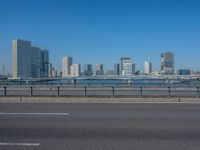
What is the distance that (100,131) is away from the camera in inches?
374

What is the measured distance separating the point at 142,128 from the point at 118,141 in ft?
6.71

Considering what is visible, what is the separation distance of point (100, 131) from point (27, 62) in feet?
255

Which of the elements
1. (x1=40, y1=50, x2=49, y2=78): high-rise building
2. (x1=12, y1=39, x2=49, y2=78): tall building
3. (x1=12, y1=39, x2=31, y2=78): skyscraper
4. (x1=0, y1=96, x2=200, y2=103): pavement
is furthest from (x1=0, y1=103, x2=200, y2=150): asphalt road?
(x1=40, y1=50, x2=49, y2=78): high-rise building

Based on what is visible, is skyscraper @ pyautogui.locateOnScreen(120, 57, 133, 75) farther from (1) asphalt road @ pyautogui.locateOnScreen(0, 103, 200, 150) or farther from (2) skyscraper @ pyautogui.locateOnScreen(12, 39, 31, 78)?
(1) asphalt road @ pyautogui.locateOnScreen(0, 103, 200, 150)

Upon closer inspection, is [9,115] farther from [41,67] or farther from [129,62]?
[129,62]

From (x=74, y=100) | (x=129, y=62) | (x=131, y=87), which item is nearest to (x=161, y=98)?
(x=74, y=100)

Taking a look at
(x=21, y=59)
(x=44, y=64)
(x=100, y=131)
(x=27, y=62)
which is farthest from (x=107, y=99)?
(x=44, y=64)

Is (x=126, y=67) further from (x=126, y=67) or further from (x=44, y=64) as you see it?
Answer: (x=44, y=64)

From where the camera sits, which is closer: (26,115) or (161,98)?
(26,115)

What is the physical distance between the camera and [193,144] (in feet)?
25.5

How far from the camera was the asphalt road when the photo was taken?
7.74 meters

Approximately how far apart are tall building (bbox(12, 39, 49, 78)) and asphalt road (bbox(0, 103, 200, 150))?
66.5 metres

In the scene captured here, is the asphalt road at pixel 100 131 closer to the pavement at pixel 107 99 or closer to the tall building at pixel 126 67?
the pavement at pixel 107 99

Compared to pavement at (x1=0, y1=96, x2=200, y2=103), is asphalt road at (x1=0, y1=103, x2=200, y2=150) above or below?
below
